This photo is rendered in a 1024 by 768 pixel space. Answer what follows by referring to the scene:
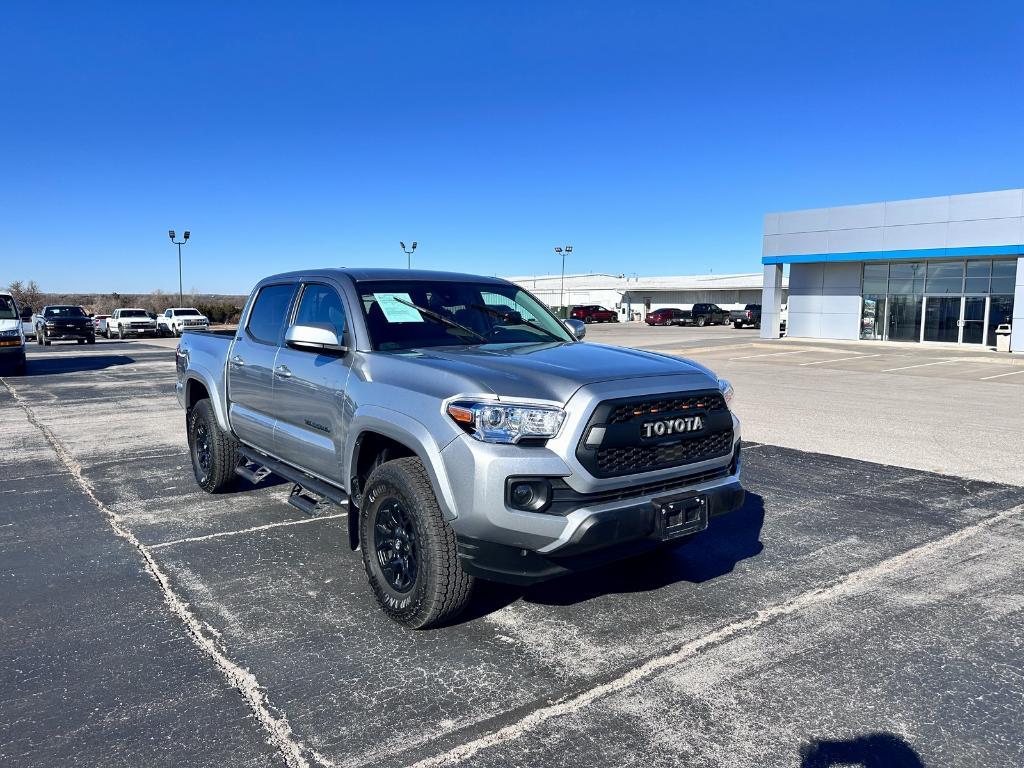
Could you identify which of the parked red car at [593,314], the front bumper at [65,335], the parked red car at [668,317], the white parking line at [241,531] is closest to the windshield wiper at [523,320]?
the white parking line at [241,531]

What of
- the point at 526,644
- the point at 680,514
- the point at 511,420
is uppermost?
the point at 511,420

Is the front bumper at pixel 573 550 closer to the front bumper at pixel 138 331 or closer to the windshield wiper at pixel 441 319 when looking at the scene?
the windshield wiper at pixel 441 319

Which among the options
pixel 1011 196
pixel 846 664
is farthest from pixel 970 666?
pixel 1011 196

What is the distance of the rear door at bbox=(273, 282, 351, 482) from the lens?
4.52 metres

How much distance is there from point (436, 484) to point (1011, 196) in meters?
30.4

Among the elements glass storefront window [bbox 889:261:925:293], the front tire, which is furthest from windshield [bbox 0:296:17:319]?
glass storefront window [bbox 889:261:925:293]

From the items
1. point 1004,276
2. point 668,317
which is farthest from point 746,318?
point 1004,276

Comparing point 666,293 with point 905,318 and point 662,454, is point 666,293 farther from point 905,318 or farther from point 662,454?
point 662,454

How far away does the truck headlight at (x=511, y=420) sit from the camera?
352cm

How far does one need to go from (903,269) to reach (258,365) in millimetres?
32065

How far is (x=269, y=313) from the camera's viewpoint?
5816 mm

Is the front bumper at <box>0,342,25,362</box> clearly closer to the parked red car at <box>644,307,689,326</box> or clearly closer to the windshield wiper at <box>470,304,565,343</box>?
the windshield wiper at <box>470,304,565,343</box>

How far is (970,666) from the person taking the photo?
361 cm

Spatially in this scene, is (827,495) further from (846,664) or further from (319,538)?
(319,538)
